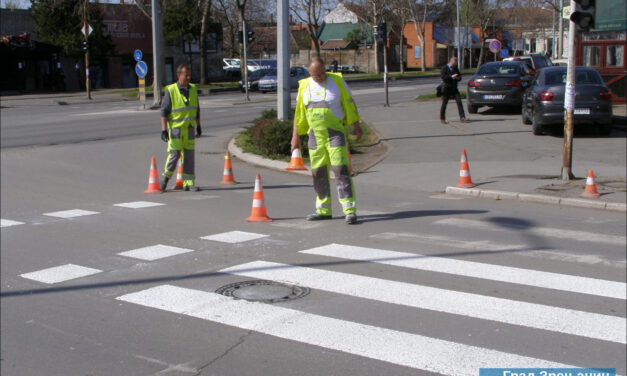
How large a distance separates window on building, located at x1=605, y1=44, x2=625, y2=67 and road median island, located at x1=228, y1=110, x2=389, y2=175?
10.5 meters

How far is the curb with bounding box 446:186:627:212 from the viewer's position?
1016cm

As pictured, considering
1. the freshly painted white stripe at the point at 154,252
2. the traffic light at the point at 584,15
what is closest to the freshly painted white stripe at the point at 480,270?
the freshly painted white stripe at the point at 154,252

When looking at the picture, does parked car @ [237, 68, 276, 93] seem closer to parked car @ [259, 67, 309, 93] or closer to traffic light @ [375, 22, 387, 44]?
parked car @ [259, 67, 309, 93]

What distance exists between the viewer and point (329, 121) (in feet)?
29.5

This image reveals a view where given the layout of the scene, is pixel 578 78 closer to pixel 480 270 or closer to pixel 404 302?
pixel 480 270

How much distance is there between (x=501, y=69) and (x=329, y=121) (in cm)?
1651

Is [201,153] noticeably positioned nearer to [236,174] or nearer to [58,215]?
[236,174]

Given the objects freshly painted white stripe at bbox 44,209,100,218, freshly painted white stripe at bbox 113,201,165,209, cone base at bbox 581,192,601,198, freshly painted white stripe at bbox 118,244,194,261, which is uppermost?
cone base at bbox 581,192,601,198

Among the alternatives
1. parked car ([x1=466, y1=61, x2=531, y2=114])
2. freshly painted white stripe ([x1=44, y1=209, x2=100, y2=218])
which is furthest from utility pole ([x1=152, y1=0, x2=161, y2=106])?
freshly painted white stripe ([x1=44, y1=209, x2=100, y2=218])

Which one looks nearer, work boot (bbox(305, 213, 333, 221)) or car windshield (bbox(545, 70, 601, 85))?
work boot (bbox(305, 213, 333, 221))

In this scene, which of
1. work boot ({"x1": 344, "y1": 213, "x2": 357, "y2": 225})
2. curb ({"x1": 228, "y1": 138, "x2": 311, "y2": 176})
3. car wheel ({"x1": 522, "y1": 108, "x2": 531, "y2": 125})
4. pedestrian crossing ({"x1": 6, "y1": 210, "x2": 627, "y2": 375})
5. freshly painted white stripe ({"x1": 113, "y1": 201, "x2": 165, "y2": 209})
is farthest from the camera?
car wheel ({"x1": 522, "y1": 108, "x2": 531, "y2": 125})

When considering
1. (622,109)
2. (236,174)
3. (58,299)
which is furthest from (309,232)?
(622,109)

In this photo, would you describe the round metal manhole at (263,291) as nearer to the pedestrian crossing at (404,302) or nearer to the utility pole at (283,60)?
the pedestrian crossing at (404,302)

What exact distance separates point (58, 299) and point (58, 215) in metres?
4.25
